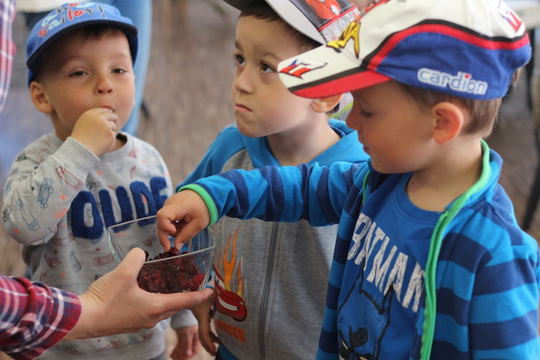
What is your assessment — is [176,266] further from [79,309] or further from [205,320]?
[205,320]

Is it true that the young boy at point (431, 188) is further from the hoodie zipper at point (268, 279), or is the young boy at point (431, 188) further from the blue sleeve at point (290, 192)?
the hoodie zipper at point (268, 279)

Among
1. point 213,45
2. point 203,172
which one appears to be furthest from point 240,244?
point 213,45

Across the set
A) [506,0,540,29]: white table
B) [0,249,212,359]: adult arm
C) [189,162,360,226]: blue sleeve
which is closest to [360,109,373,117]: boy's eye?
[189,162,360,226]: blue sleeve

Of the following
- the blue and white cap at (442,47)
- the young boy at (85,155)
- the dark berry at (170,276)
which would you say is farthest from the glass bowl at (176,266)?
the blue and white cap at (442,47)

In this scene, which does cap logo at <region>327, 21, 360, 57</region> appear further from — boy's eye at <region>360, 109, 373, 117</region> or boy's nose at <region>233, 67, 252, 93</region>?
boy's nose at <region>233, 67, 252, 93</region>

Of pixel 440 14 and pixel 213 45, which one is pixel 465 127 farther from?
pixel 213 45

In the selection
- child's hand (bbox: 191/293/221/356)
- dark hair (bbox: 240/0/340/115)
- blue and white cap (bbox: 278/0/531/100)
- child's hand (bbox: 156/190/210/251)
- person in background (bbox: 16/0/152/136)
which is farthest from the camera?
person in background (bbox: 16/0/152/136)

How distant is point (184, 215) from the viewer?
0.92 metres

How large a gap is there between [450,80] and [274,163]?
507 mm

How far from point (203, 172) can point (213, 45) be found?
3577 millimetres

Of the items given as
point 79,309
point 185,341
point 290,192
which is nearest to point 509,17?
point 290,192

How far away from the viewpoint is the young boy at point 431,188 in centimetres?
68

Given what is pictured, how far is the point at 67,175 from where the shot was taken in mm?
1048

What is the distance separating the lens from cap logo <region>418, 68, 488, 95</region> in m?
0.68
